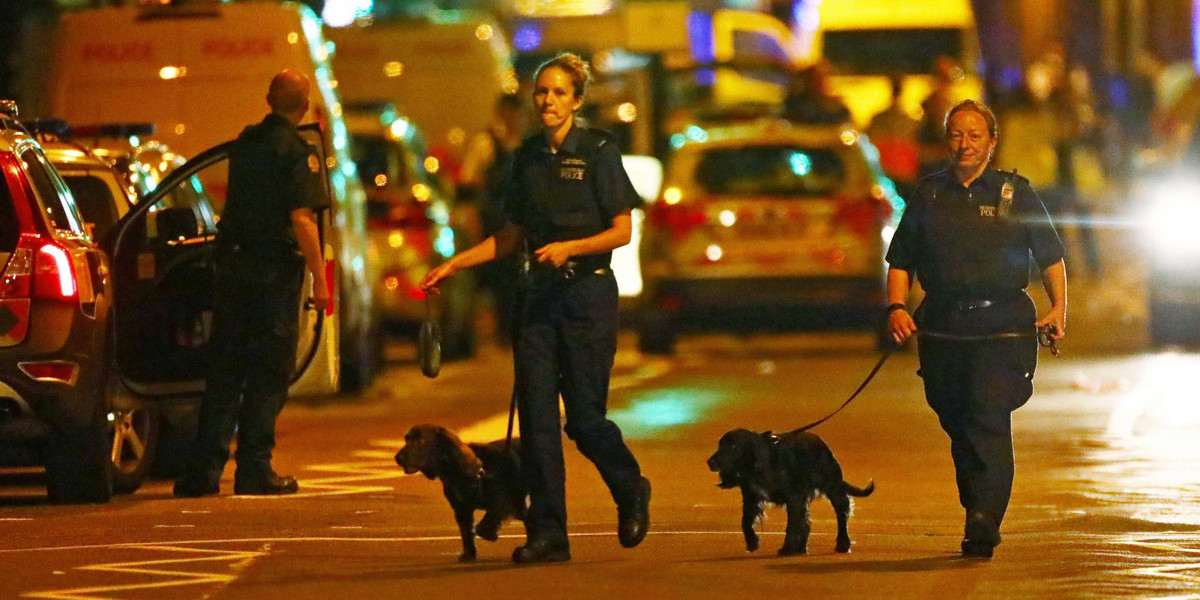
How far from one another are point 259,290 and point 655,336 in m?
8.66

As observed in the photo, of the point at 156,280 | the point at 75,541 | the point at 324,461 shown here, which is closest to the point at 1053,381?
the point at 324,461

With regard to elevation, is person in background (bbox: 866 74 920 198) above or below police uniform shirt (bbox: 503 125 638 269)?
below

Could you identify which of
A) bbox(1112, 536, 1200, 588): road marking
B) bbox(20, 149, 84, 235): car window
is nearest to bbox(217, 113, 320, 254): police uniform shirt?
bbox(20, 149, 84, 235): car window

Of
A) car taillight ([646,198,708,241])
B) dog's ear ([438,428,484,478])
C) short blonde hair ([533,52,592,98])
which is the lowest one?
car taillight ([646,198,708,241])

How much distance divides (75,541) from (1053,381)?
8947 mm

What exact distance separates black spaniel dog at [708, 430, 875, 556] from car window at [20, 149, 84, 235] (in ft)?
11.1

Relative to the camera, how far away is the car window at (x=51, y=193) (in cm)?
1138

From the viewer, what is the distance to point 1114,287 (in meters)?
27.9

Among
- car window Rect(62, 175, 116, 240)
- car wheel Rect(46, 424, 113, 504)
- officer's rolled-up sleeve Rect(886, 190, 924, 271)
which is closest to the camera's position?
officer's rolled-up sleeve Rect(886, 190, 924, 271)

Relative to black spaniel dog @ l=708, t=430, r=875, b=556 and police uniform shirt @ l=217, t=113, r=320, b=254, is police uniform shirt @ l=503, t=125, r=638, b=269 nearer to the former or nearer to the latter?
black spaniel dog @ l=708, t=430, r=875, b=556

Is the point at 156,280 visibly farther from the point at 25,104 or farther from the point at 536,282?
the point at 25,104

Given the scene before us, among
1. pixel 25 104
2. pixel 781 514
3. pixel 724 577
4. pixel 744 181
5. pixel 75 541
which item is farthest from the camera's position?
pixel 744 181

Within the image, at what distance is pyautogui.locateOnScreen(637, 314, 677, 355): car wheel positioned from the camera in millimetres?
20172

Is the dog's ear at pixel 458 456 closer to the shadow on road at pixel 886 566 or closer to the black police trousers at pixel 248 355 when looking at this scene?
the shadow on road at pixel 886 566
